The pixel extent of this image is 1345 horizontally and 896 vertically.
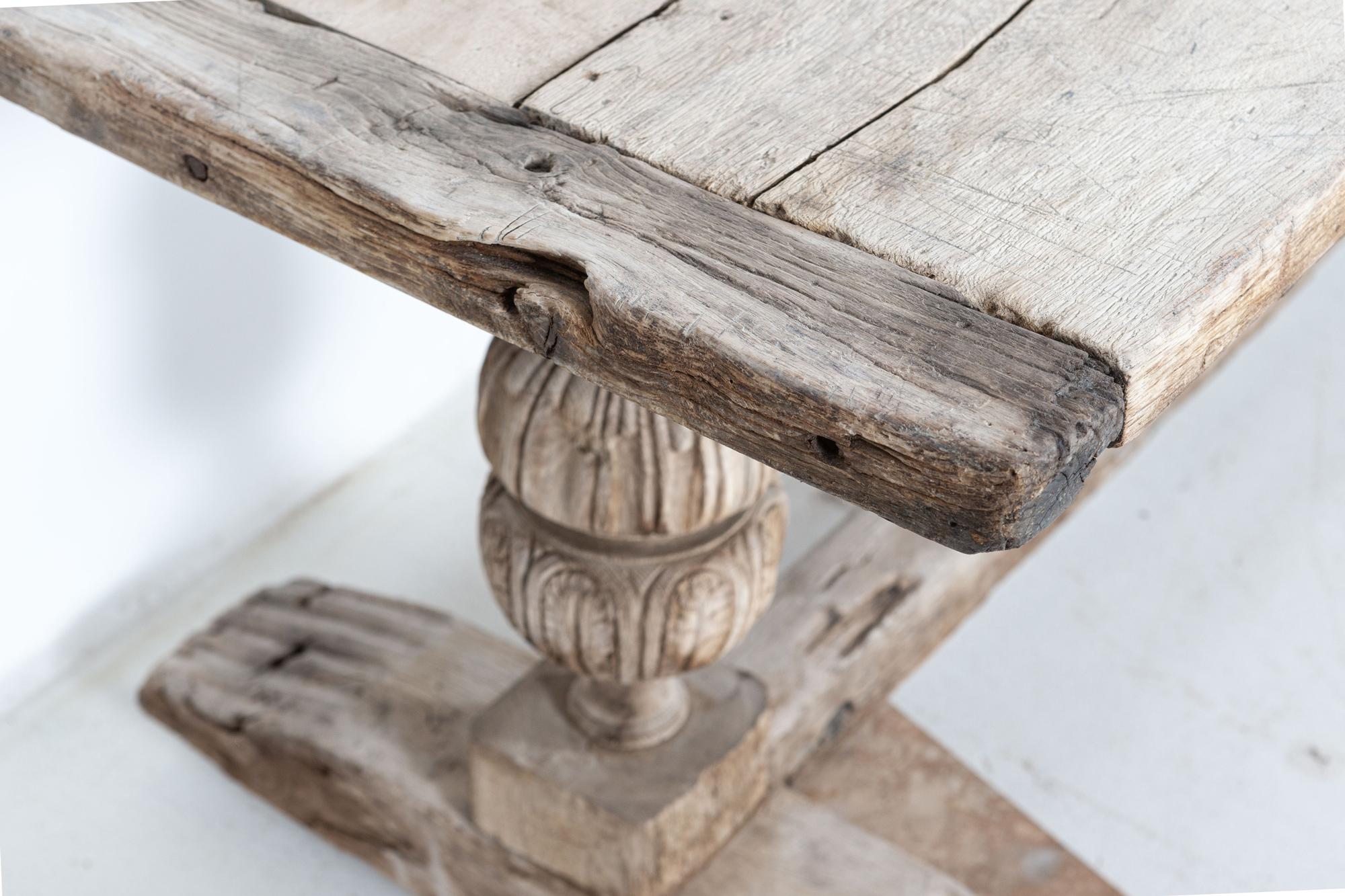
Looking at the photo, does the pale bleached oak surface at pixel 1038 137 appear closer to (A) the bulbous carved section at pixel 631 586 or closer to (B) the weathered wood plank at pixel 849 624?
(A) the bulbous carved section at pixel 631 586

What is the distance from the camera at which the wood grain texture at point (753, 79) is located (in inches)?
33.4

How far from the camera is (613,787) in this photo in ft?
3.91

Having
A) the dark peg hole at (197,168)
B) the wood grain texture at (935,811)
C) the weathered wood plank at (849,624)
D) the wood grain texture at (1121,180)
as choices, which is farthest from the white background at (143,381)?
the wood grain texture at (1121,180)

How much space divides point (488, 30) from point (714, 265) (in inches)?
11.4

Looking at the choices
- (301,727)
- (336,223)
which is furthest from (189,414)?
(336,223)

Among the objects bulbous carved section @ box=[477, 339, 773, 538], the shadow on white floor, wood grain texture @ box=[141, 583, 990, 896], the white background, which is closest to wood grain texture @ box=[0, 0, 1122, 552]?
bulbous carved section @ box=[477, 339, 773, 538]

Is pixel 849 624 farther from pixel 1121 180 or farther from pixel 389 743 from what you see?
pixel 1121 180

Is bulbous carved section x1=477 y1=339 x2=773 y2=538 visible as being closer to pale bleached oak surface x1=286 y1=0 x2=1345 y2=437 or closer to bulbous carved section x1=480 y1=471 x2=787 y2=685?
bulbous carved section x1=480 y1=471 x2=787 y2=685

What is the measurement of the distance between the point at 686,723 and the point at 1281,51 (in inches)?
26.9

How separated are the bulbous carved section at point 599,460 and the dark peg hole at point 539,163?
→ 221 millimetres

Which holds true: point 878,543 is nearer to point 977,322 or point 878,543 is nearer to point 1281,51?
point 1281,51

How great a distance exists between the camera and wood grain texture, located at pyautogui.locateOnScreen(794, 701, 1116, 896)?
4.39 ft

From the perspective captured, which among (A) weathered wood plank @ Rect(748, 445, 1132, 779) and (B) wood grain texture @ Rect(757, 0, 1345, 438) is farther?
(A) weathered wood plank @ Rect(748, 445, 1132, 779)

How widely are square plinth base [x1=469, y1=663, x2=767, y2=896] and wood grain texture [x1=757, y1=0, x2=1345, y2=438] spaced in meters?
0.56
